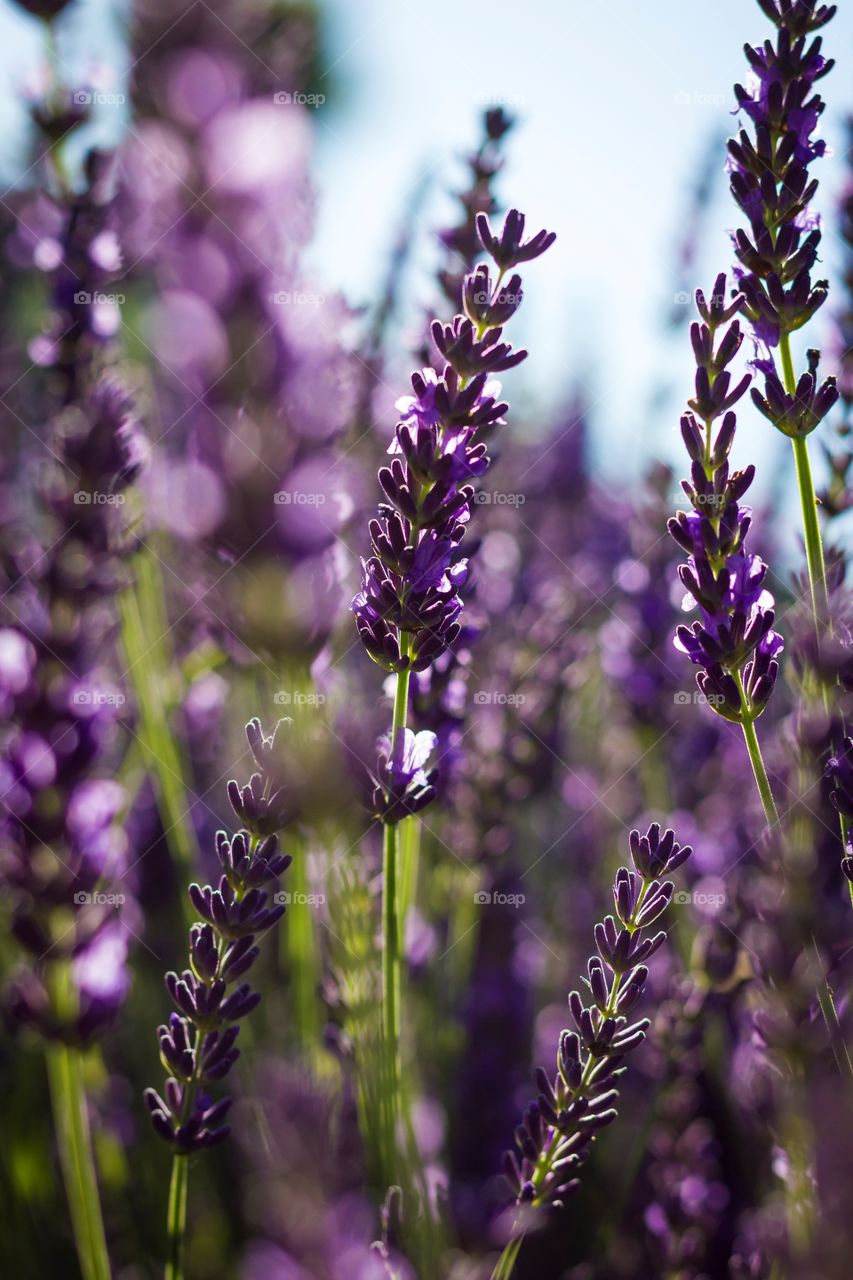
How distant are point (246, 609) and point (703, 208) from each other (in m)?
2.61

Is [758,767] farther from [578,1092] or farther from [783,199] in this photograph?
[783,199]

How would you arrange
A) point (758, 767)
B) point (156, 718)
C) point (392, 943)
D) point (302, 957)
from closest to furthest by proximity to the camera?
point (758, 767) < point (392, 943) < point (302, 957) < point (156, 718)

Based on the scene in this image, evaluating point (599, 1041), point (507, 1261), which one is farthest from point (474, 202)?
point (507, 1261)

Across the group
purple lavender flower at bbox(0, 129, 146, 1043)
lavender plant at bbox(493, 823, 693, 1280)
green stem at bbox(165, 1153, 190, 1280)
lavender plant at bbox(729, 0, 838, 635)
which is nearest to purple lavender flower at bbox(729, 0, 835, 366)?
lavender plant at bbox(729, 0, 838, 635)

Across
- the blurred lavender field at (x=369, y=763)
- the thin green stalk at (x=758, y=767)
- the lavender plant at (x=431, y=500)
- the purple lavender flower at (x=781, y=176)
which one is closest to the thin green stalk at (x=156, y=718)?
the blurred lavender field at (x=369, y=763)

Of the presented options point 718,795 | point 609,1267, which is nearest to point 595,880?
point 718,795

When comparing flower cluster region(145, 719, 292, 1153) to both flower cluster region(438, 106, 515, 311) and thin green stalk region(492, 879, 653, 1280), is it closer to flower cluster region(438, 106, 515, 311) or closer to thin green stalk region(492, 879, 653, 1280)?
thin green stalk region(492, 879, 653, 1280)

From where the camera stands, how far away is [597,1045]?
2.96ft

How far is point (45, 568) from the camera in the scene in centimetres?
125

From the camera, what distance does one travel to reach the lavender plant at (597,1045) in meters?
0.90

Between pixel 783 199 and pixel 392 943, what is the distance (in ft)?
2.76

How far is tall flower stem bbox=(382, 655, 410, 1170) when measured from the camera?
36.5 inches

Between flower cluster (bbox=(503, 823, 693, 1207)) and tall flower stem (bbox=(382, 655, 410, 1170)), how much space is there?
0.16 m

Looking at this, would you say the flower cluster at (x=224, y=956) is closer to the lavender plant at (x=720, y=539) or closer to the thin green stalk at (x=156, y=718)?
the lavender plant at (x=720, y=539)
